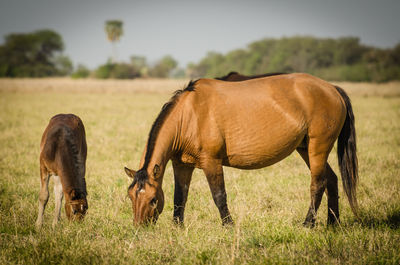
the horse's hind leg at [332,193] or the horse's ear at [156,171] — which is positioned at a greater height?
the horse's ear at [156,171]

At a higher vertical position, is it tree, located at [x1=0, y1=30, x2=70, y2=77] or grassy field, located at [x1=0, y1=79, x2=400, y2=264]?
tree, located at [x1=0, y1=30, x2=70, y2=77]

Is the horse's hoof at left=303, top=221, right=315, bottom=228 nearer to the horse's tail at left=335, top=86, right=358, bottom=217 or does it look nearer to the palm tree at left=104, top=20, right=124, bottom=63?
the horse's tail at left=335, top=86, right=358, bottom=217

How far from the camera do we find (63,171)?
4652 mm

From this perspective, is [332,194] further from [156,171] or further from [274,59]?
[274,59]

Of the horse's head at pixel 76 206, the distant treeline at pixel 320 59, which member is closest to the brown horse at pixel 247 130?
the horse's head at pixel 76 206

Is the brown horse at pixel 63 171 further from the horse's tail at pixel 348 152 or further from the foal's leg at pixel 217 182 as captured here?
the horse's tail at pixel 348 152

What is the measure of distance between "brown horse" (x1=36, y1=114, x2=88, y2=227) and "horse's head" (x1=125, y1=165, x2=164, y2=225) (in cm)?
101

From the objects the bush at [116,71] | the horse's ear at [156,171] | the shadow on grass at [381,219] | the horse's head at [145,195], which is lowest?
the shadow on grass at [381,219]

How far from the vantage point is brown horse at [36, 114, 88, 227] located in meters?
4.42

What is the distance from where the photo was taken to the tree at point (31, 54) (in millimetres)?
69750

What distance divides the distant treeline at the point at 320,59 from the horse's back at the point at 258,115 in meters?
52.3

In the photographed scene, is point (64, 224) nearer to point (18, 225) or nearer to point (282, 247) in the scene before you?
point (18, 225)

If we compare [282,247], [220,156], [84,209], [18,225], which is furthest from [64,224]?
[282,247]

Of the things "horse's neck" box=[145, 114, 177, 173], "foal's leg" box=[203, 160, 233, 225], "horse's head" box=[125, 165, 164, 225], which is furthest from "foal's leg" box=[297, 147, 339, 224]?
"horse's head" box=[125, 165, 164, 225]
